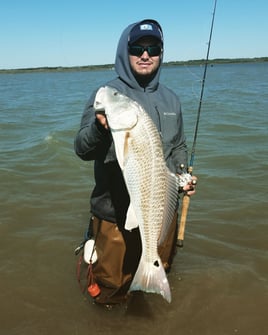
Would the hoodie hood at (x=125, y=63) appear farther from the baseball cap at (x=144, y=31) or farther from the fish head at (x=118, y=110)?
the fish head at (x=118, y=110)

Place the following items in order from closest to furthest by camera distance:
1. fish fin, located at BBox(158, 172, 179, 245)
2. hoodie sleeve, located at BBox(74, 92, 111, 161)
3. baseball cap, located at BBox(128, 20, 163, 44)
→ 1. hoodie sleeve, located at BBox(74, 92, 111, 161)
2. fish fin, located at BBox(158, 172, 179, 245)
3. baseball cap, located at BBox(128, 20, 163, 44)

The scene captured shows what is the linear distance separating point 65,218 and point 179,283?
9.38ft

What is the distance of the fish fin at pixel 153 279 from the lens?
354 cm

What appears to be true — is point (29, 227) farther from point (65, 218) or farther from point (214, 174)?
point (214, 174)

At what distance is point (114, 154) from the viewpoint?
3803 mm

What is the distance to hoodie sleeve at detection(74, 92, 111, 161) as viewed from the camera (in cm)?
342

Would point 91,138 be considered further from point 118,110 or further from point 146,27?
point 146,27

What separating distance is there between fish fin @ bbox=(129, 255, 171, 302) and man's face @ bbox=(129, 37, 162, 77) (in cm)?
186

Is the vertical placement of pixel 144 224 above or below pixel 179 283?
above

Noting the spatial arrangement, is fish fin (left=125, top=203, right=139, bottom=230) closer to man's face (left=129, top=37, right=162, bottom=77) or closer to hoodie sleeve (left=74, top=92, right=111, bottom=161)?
hoodie sleeve (left=74, top=92, right=111, bottom=161)

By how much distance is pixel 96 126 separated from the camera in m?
3.38

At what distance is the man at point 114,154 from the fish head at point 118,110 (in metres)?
0.57

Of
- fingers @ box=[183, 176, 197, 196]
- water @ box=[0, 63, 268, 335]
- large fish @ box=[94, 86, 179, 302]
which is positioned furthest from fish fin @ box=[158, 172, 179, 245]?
water @ box=[0, 63, 268, 335]

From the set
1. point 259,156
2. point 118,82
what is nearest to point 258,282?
point 118,82
